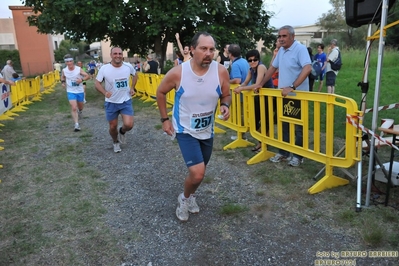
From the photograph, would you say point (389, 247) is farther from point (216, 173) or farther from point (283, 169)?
point (216, 173)

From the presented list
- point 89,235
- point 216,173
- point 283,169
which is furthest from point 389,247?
point 89,235

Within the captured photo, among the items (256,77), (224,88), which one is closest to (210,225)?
(224,88)

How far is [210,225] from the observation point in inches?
140

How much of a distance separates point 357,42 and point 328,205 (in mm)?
49535

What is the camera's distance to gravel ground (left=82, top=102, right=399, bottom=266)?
3028mm

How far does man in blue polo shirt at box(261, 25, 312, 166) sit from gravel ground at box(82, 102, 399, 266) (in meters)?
0.97

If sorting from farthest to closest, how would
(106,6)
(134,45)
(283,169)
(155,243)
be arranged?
(134,45), (106,6), (283,169), (155,243)

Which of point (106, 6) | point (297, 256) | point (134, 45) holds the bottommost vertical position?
point (297, 256)

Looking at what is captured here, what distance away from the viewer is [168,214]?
152 inches

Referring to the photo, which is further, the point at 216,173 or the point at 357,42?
the point at 357,42

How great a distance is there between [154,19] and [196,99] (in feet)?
34.9

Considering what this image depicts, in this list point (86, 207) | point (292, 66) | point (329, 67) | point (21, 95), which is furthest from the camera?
point (21, 95)

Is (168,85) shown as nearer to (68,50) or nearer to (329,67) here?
(329,67)

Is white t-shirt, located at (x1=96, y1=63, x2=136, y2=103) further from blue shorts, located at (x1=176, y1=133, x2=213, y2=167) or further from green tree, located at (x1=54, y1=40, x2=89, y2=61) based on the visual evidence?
green tree, located at (x1=54, y1=40, x2=89, y2=61)
